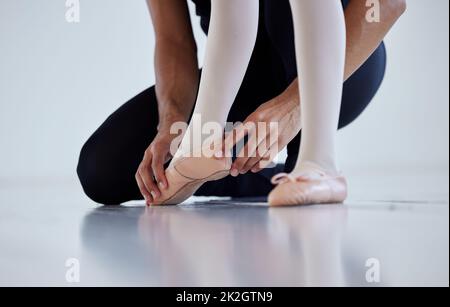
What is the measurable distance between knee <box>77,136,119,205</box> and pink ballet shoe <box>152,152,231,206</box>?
0.17m

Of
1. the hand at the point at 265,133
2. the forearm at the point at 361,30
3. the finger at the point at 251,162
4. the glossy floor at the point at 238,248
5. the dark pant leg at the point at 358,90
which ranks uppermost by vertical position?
the forearm at the point at 361,30

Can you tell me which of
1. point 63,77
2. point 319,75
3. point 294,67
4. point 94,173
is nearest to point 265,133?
point 319,75

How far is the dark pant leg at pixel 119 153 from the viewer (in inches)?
43.1

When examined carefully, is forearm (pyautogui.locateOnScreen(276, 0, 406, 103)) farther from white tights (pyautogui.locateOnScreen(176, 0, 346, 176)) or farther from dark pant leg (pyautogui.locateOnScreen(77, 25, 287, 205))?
dark pant leg (pyautogui.locateOnScreen(77, 25, 287, 205))

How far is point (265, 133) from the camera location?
2.67 feet

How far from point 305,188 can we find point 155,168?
0.25m

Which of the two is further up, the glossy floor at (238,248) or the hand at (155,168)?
the hand at (155,168)

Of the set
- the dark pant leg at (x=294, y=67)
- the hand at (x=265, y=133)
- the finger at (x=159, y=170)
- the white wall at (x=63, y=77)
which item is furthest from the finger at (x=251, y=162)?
the white wall at (x=63, y=77)

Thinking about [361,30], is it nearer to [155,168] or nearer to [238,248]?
[155,168]

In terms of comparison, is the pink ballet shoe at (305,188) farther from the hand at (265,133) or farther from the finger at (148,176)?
the finger at (148,176)

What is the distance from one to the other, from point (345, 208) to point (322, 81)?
0.51 ft
